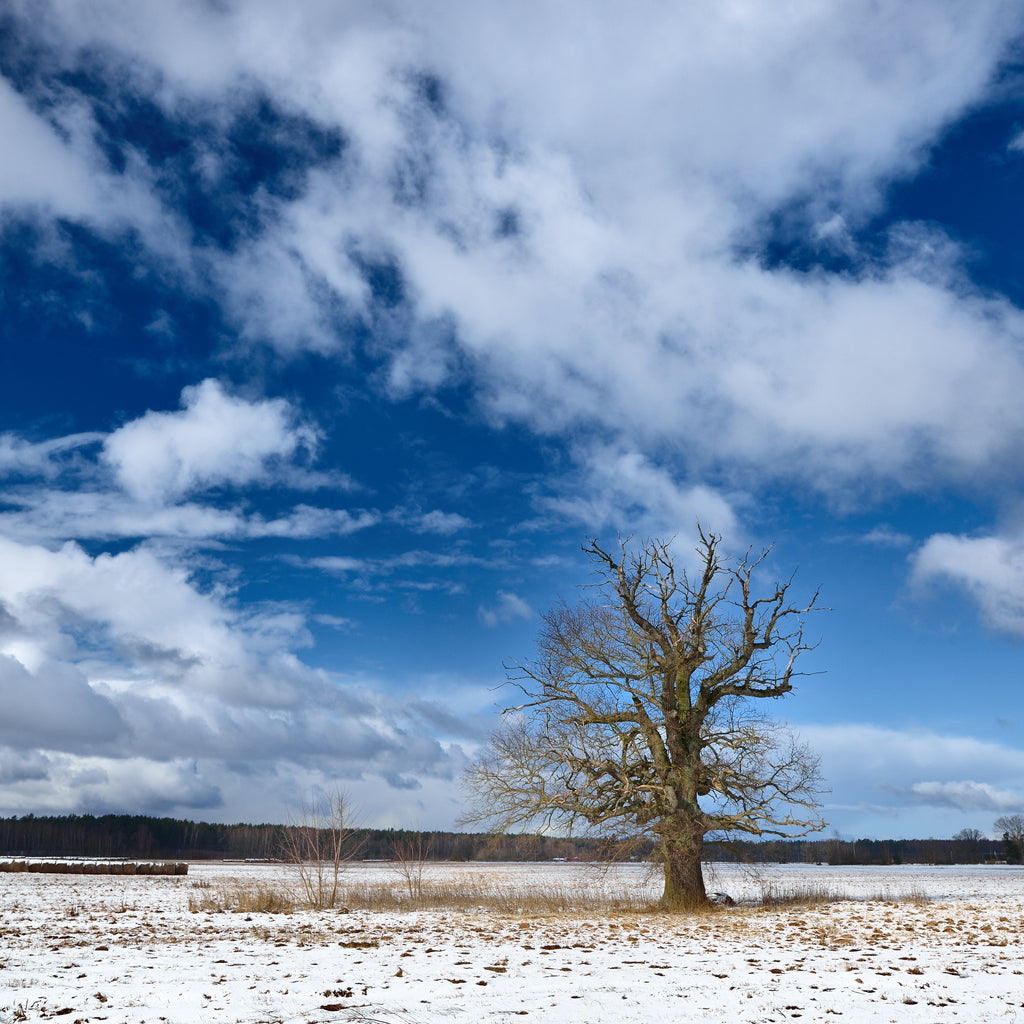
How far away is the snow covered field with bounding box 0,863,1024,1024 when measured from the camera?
9.32m

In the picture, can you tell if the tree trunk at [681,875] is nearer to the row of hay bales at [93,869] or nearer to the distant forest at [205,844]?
the row of hay bales at [93,869]

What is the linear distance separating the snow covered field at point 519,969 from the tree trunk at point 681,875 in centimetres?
281

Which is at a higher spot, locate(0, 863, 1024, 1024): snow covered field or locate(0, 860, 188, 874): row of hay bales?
locate(0, 863, 1024, 1024): snow covered field

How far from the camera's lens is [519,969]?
12430 millimetres

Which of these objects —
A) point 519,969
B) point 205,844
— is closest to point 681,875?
point 519,969

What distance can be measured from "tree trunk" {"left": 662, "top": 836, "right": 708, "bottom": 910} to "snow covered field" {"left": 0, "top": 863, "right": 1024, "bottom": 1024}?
281cm

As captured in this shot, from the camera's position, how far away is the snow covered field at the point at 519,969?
9320 mm

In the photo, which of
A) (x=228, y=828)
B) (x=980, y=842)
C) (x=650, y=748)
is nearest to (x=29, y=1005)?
(x=650, y=748)

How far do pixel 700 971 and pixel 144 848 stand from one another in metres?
184

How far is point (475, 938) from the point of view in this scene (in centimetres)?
1680

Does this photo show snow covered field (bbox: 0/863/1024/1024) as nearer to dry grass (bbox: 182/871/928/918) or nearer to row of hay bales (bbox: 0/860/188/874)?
dry grass (bbox: 182/871/928/918)

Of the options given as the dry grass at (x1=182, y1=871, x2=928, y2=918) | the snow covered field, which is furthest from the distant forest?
the snow covered field

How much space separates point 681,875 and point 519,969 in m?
14.4

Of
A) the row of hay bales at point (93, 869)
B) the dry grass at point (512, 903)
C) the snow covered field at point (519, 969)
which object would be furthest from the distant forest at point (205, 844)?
the snow covered field at point (519, 969)
